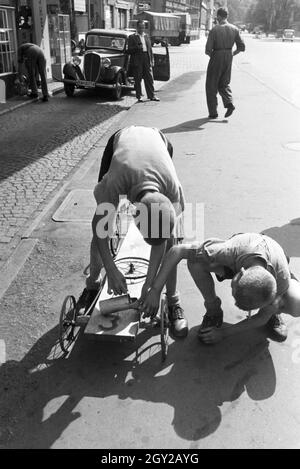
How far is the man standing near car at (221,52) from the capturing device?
10141mm

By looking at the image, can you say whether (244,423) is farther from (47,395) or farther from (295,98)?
(295,98)

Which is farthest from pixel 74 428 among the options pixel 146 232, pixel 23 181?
pixel 23 181

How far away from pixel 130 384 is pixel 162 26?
43.3 m

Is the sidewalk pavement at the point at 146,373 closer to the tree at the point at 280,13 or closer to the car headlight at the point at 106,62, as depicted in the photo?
the car headlight at the point at 106,62

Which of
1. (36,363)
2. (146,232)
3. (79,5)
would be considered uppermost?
(79,5)

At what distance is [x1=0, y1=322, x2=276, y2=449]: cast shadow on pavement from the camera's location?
275cm

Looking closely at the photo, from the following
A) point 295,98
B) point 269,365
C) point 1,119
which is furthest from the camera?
point 295,98

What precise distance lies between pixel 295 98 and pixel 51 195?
10.3 metres

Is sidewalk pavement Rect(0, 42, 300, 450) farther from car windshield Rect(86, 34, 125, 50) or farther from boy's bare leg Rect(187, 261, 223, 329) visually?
Answer: car windshield Rect(86, 34, 125, 50)

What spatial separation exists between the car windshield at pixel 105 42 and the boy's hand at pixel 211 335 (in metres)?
13.2

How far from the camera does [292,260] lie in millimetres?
4652

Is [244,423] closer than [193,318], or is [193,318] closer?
[244,423]

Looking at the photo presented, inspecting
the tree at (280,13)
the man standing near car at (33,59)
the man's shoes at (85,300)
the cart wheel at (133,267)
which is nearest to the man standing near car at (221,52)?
the man standing near car at (33,59)

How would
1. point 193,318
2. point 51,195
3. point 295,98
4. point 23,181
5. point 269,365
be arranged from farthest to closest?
point 295,98 → point 23,181 → point 51,195 → point 193,318 → point 269,365
